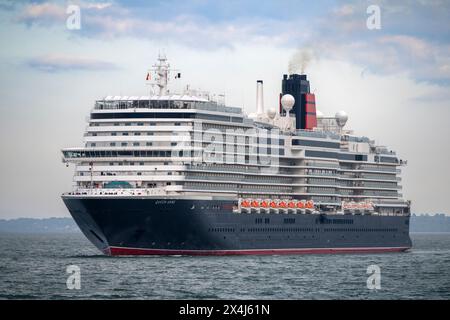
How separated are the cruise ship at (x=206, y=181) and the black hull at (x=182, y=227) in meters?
0.10

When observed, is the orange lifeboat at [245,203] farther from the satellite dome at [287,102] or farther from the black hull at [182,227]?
the satellite dome at [287,102]

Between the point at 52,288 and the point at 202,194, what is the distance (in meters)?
26.2

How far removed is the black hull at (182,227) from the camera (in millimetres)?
99312

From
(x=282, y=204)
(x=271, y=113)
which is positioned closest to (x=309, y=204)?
(x=282, y=204)

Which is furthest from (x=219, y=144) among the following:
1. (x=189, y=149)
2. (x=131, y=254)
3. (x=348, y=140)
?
(x=348, y=140)

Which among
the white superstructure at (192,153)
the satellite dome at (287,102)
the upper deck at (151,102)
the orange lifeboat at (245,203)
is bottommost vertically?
the orange lifeboat at (245,203)

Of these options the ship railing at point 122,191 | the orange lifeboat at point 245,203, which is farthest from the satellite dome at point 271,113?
the ship railing at point 122,191

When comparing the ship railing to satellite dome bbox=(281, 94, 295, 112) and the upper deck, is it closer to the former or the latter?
the upper deck

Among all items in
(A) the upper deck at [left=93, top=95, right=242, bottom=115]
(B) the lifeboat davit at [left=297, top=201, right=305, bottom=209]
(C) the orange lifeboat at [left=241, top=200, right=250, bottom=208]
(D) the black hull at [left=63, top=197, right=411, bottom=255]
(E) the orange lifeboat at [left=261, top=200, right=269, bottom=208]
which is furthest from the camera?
(B) the lifeboat davit at [left=297, top=201, right=305, bottom=209]

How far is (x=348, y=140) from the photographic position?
422 ft

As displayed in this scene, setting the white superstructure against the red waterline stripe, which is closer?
the red waterline stripe

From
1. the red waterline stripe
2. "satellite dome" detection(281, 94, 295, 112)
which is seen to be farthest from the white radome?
the red waterline stripe

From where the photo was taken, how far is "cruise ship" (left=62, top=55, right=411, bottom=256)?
10031 cm

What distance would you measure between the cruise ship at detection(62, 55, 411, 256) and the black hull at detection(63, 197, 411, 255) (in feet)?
0.32
